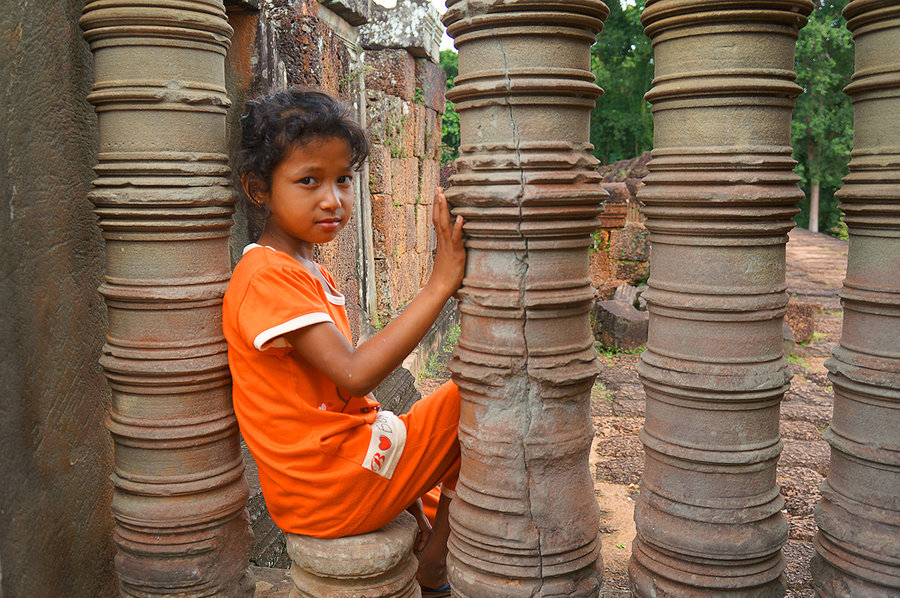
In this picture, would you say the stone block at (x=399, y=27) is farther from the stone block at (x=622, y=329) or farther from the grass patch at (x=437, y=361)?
the stone block at (x=622, y=329)

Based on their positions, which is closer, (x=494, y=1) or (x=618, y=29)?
(x=494, y=1)

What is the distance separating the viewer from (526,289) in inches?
61.5

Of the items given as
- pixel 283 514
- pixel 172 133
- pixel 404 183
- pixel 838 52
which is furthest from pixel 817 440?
pixel 838 52

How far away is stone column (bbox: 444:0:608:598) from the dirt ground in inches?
19.3

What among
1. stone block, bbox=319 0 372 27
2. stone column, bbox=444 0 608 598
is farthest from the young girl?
stone block, bbox=319 0 372 27

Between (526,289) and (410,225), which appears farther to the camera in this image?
(410,225)

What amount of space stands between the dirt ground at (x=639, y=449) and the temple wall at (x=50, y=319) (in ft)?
4.66

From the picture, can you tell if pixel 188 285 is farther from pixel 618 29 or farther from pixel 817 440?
pixel 618 29

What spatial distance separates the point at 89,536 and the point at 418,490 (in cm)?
94

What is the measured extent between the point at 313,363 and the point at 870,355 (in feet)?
4.02

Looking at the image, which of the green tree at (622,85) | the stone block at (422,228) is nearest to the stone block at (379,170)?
the stone block at (422,228)

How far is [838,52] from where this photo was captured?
21656 millimetres

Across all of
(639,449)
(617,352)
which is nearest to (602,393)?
(639,449)

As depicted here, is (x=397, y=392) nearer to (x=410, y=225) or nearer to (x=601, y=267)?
(x=410, y=225)
